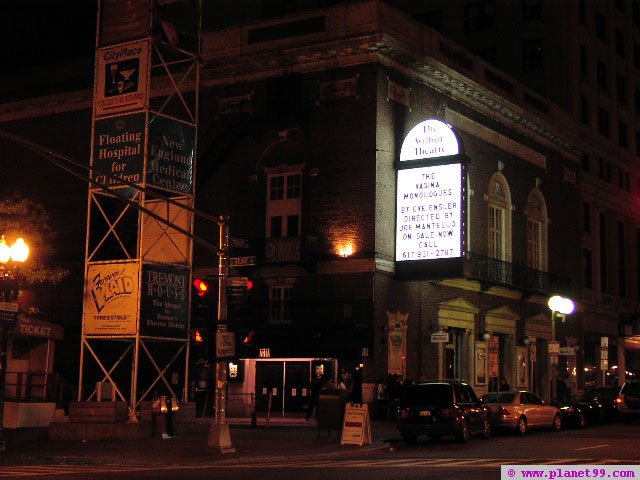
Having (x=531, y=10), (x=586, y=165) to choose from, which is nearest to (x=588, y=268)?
(x=586, y=165)

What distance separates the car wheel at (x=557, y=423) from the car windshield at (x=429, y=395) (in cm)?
817

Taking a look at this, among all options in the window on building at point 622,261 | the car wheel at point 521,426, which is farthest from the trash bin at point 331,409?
the window on building at point 622,261

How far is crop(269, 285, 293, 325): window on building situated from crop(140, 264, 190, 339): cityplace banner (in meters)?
11.4

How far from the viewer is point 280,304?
4209cm

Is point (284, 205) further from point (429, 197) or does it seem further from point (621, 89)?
point (621, 89)

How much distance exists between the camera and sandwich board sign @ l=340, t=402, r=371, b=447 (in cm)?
2698

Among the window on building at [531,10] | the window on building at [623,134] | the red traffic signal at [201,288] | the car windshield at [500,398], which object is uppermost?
the window on building at [531,10]

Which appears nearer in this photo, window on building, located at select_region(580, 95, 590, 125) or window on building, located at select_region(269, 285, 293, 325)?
window on building, located at select_region(269, 285, 293, 325)

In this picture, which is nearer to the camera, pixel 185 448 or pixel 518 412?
pixel 185 448

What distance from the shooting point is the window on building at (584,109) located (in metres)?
61.5

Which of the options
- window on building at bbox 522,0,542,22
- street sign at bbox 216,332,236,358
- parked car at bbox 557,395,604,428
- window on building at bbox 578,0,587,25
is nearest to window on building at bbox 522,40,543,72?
window on building at bbox 522,0,542,22

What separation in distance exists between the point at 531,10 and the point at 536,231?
15.1 meters

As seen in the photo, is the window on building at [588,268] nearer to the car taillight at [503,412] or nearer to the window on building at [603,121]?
the window on building at [603,121]

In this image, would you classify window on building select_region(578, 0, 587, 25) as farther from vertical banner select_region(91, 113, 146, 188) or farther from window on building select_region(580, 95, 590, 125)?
vertical banner select_region(91, 113, 146, 188)
